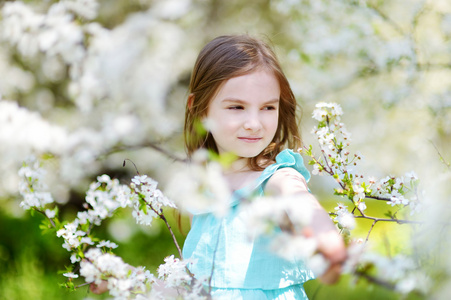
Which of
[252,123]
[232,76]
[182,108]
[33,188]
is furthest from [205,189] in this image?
[182,108]

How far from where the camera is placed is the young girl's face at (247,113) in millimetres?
1572

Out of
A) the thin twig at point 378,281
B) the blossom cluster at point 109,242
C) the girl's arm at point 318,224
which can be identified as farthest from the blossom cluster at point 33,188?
the thin twig at point 378,281

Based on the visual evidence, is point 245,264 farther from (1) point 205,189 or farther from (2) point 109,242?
(1) point 205,189

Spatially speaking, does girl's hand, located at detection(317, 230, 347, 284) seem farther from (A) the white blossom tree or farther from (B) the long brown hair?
(B) the long brown hair

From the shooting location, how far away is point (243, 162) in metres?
1.70

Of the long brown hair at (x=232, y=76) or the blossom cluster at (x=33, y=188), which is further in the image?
the long brown hair at (x=232, y=76)

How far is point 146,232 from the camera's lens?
15.5 feet

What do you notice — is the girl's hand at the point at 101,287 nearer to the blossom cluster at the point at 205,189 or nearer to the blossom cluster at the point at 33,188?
the blossom cluster at the point at 33,188

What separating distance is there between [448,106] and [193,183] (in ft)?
9.27

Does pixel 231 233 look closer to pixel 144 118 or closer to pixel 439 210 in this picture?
pixel 439 210

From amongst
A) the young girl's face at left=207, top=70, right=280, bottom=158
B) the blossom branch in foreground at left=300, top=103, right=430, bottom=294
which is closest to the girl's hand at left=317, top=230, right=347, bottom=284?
the blossom branch in foreground at left=300, top=103, right=430, bottom=294

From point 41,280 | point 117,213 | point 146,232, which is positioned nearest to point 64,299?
point 41,280

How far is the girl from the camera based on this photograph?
1468mm

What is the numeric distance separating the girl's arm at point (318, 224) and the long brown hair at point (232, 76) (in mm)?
251
